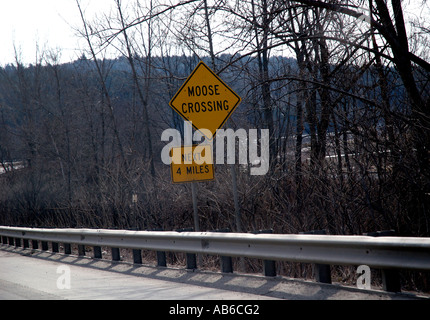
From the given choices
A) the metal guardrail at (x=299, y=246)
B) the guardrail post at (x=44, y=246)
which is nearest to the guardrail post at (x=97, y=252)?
the metal guardrail at (x=299, y=246)

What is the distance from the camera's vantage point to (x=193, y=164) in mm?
9273

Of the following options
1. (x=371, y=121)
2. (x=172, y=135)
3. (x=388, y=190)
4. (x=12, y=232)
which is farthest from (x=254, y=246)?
(x=172, y=135)

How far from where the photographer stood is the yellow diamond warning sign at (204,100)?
8.95 m

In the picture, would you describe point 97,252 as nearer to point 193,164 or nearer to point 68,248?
point 68,248

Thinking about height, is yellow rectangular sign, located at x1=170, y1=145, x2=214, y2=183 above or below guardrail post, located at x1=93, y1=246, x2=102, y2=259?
above

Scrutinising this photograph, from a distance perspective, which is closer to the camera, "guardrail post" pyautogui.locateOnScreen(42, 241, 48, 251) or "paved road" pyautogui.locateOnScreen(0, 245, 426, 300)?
"paved road" pyautogui.locateOnScreen(0, 245, 426, 300)

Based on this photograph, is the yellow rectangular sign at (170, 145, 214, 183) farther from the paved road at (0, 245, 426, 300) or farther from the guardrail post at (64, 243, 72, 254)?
the guardrail post at (64, 243, 72, 254)

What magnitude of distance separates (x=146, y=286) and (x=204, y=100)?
3419mm

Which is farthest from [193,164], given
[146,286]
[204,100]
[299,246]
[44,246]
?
[44,246]

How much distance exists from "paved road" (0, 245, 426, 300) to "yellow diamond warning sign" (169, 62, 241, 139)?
8.56 ft

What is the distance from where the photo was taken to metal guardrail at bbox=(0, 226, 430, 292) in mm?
4977

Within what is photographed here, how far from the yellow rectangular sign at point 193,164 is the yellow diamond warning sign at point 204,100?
480 millimetres

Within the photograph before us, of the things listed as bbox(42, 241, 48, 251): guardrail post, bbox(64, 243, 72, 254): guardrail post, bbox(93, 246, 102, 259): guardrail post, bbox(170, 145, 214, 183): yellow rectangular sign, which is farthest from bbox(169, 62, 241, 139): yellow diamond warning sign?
bbox(42, 241, 48, 251): guardrail post

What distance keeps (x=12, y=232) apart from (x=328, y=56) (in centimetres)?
1099
